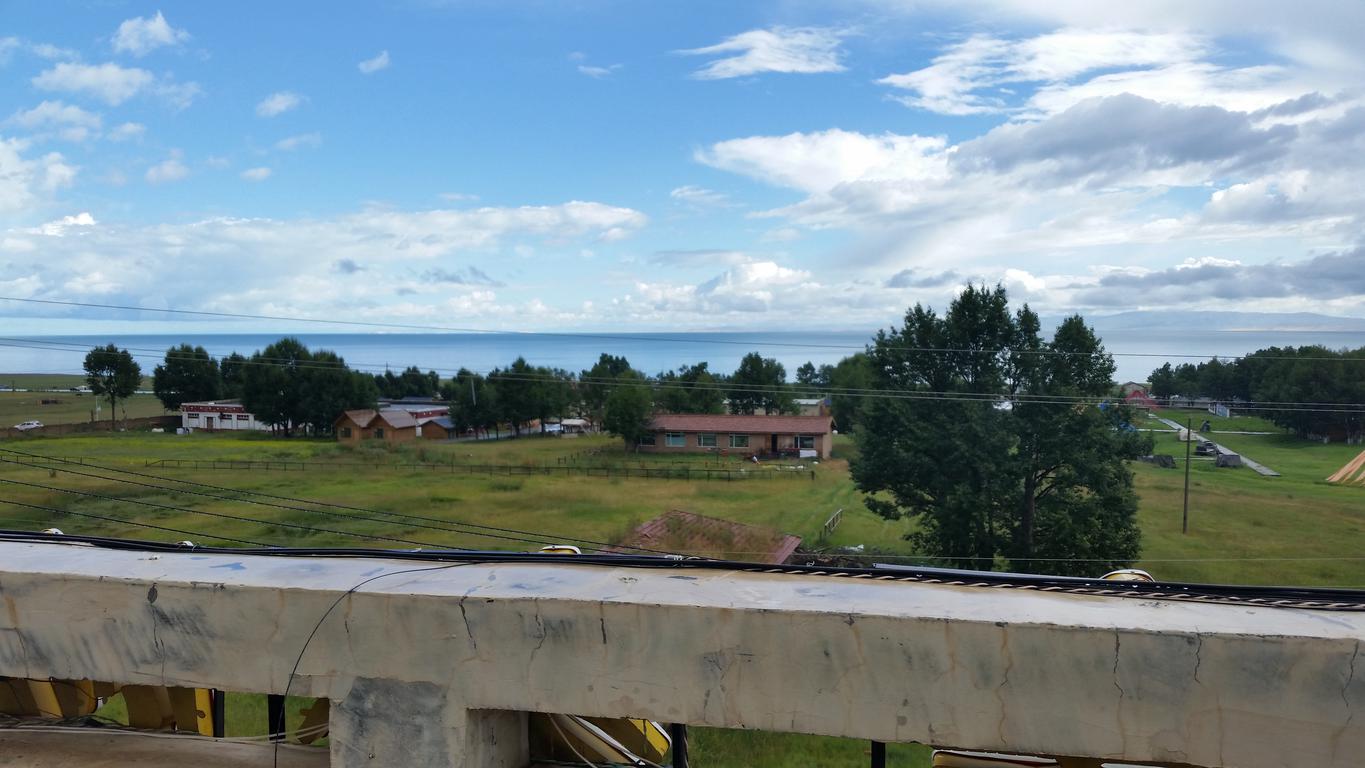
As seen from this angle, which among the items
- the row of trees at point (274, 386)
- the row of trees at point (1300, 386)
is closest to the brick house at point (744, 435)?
the row of trees at point (274, 386)

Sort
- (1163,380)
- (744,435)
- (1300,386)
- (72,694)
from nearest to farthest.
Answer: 1. (72,694)
2. (1300,386)
3. (1163,380)
4. (744,435)

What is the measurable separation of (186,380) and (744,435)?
31.0m

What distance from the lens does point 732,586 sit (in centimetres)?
279

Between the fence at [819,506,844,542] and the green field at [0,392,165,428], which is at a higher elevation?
the green field at [0,392,165,428]

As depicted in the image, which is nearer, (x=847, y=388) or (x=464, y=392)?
(x=464, y=392)

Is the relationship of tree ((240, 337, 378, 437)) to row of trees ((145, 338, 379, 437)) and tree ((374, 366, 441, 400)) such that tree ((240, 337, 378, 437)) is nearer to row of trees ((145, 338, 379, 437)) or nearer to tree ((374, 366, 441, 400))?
row of trees ((145, 338, 379, 437))

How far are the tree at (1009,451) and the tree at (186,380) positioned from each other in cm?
3793

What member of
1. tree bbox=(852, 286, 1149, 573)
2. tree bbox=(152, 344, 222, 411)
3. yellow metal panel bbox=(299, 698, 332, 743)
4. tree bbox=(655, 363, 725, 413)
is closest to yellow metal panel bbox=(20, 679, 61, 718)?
yellow metal panel bbox=(299, 698, 332, 743)

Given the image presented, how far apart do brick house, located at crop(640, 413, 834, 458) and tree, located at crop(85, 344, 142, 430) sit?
25.7 metres

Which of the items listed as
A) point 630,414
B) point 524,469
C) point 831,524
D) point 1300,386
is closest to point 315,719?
point 831,524

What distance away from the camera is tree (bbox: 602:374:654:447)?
1818 inches

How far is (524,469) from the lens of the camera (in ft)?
127

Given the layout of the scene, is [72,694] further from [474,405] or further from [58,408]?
[474,405]

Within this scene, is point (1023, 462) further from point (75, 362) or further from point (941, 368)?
point (75, 362)
